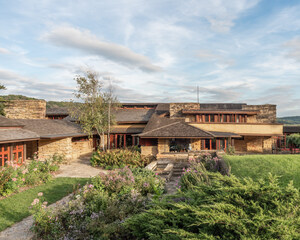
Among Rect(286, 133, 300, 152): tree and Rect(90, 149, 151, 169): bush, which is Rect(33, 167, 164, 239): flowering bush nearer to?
Rect(90, 149, 151, 169): bush

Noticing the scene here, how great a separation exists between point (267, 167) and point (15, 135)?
1675cm

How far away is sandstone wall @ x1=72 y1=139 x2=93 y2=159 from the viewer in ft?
69.1

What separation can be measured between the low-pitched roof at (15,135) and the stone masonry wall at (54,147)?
2.03 m

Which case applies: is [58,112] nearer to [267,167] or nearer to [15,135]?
[15,135]

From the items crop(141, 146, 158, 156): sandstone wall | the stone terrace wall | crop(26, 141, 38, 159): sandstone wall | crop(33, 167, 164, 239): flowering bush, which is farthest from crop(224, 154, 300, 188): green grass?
the stone terrace wall

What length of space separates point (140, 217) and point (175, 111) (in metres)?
21.4

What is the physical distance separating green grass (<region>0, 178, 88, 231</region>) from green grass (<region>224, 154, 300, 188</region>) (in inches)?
313

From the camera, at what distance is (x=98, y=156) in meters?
16.9

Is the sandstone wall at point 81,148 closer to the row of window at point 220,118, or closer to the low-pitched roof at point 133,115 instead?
the low-pitched roof at point 133,115

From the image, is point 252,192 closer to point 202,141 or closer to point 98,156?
point 98,156

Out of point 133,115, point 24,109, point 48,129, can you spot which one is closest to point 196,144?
point 133,115

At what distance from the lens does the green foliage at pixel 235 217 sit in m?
2.76

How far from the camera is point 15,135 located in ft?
50.6

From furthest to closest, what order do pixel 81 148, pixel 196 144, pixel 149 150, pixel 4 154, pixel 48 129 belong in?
pixel 81 148, pixel 48 129, pixel 196 144, pixel 149 150, pixel 4 154
